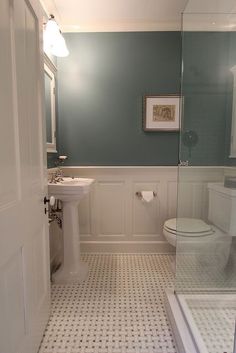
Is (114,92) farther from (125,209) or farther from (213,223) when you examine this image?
(213,223)

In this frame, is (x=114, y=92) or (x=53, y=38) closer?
(x=53, y=38)

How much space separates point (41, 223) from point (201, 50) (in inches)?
82.0

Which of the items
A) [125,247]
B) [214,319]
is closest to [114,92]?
[125,247]

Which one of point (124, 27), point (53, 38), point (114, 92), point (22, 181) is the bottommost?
point (22, 181)

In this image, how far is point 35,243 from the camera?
1.34m

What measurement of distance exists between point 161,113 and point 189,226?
1232 millimetres

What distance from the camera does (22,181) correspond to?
1137mm

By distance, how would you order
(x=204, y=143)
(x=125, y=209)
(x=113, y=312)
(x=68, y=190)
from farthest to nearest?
(x=125, y=209)
(x=204, y=143)
(x=68, y=190)
(x=113, y=312)

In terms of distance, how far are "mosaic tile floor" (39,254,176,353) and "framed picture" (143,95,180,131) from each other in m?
1.47

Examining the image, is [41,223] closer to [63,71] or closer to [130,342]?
[130,342]

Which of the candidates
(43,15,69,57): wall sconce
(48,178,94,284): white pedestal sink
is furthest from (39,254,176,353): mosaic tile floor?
(43,15,69,57): wall sconce

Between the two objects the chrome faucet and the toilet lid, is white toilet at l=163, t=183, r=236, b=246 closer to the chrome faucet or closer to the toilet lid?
the toilet lid

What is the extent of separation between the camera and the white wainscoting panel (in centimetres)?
266

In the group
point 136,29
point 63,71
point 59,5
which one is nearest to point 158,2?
point 136,29
